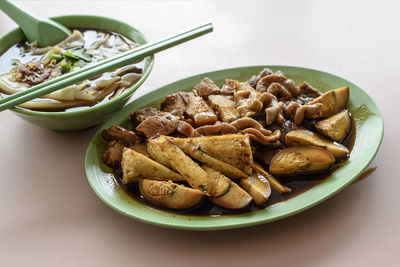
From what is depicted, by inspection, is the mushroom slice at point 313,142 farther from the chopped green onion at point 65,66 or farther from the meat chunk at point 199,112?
the chopped green onion at point 65,66

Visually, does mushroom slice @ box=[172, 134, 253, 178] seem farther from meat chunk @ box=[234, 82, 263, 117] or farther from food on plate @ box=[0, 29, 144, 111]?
food on plate @ box=[0, 29, 144, 111]

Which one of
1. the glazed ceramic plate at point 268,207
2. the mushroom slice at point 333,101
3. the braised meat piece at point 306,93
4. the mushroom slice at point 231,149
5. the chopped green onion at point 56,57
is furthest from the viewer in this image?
the chopped green onion at point 56,57

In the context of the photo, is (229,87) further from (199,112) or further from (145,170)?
(145,170)

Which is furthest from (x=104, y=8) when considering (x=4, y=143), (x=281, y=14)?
(x=4, y=143)

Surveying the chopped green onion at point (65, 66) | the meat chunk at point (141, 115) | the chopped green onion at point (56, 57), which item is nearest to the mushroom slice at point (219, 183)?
the meat chunk at point (141, 115)

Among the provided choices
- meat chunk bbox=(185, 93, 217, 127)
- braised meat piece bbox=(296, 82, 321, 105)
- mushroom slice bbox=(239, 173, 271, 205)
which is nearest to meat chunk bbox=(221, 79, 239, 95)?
meat chunk bbox=(185, 93, 217, 127)

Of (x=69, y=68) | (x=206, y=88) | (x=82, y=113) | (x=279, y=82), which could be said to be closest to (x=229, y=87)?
(x=206, y=88)

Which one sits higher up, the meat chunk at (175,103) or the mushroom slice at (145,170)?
the meat chunk at (175,103)
